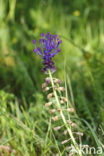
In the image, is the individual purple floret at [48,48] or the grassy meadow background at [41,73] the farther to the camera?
the grassy meadow background at [41,73]

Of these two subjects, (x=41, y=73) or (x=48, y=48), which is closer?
(x=48, y=48)

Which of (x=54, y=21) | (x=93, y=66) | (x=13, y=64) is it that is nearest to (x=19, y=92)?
(x=13, y=64)

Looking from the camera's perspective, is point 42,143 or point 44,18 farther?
point 44,18

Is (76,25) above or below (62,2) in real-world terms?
below

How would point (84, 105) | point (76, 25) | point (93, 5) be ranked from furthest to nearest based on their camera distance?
point (93, 5) → point (76, 25) → point (84, 105)

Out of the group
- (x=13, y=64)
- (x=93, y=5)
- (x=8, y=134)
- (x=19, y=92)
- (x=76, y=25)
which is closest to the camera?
(x=8, y=134)

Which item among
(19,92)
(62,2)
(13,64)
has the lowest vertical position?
(19,92)

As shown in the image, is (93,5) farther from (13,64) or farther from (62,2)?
(13,64)

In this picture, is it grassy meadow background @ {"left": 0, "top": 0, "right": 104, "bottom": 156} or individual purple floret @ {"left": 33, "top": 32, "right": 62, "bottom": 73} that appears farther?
grassy meadow background @ {"left": 0, "top": 0, "right": 104, "bottom": 156}
